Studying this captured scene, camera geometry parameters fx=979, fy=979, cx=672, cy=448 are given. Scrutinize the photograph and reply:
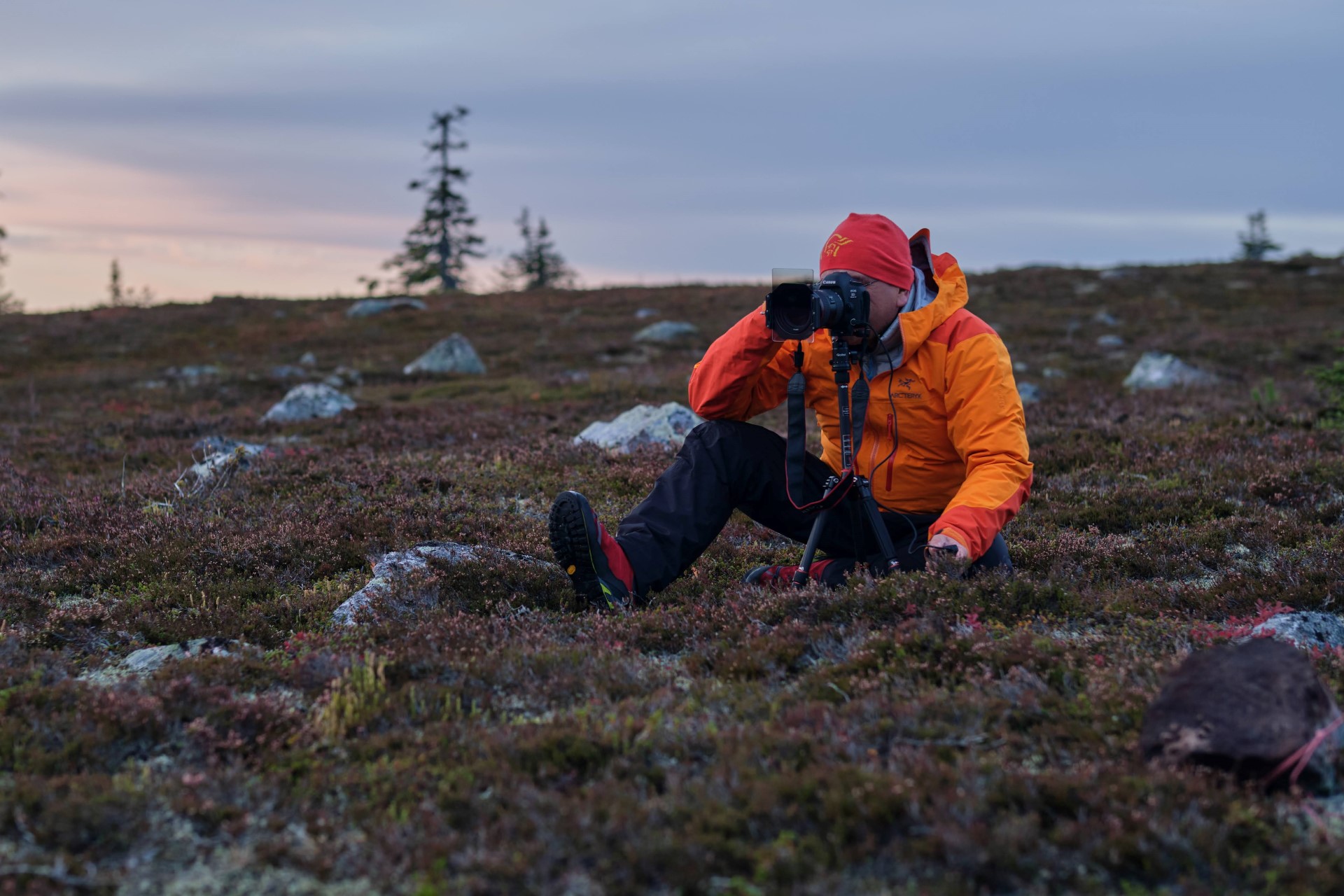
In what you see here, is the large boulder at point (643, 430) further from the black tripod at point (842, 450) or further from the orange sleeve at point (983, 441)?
the orange sleeve at point (983, 441)

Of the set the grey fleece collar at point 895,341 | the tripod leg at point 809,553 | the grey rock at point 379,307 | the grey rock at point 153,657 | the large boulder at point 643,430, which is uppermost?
the grey rock at point 379,307

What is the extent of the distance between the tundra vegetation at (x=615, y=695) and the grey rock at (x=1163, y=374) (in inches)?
347

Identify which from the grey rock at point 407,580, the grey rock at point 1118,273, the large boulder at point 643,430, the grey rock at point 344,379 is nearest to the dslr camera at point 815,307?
the grey rock at point 407,580

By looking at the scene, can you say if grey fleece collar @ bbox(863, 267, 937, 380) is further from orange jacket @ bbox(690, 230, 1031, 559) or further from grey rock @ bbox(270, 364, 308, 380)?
grey rock @ bbox(270, 364, 308, 380)

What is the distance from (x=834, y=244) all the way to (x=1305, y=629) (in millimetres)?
3070

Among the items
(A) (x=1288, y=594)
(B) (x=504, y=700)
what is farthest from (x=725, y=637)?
(A) (x=1288, y=594)

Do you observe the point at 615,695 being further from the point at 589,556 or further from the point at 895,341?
the point at 895,341

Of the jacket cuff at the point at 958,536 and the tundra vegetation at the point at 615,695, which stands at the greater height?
the jacket cuff at the point at 958,536

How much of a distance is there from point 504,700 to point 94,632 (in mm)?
2822

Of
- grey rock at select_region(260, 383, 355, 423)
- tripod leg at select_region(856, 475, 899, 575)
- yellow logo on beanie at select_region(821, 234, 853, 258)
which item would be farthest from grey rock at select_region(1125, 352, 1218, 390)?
yellow logo on beanie at select_region(821, 234, 853, 258)

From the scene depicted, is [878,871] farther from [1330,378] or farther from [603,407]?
[603,407]

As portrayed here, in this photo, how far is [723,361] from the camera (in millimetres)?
5738

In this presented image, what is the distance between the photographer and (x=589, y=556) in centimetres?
556

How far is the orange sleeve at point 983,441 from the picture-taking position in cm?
512
